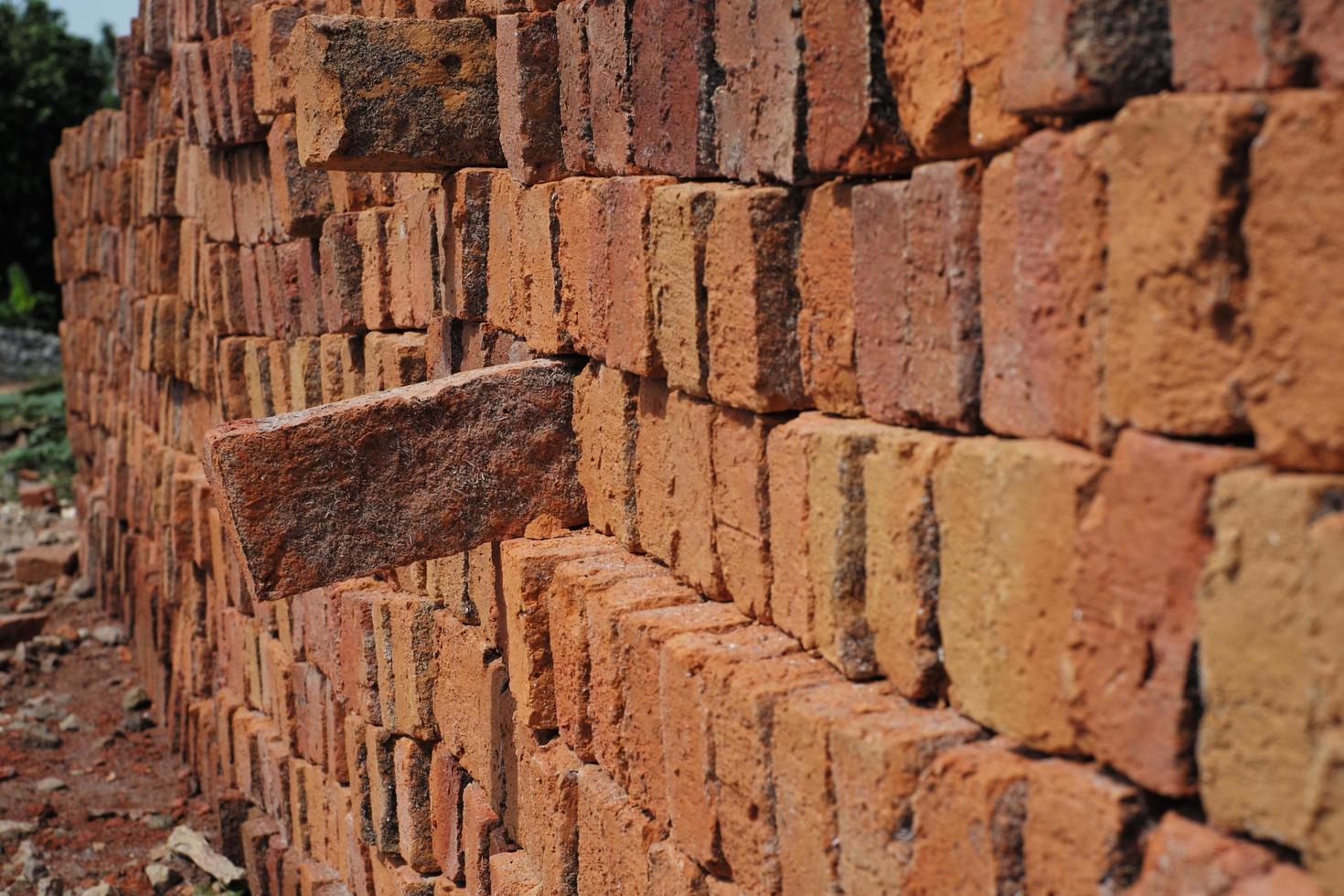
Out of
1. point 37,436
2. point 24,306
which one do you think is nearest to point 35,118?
point 24,306

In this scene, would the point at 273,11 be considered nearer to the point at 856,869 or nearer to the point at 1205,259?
the point at 856,869

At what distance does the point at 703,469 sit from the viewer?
4.14 meters

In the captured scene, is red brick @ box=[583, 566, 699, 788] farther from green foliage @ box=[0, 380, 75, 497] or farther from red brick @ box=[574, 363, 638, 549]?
green foliage @ box=[0, 380, 75, 497]

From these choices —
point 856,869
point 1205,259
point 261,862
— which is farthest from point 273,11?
point 1205,259

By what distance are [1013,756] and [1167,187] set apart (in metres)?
1.00

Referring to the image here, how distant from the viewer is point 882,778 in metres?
3.08

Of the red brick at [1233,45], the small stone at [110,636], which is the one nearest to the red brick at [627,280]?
the red brick at [1233,45]

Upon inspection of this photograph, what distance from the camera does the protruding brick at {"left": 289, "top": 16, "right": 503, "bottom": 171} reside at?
5.54 metres

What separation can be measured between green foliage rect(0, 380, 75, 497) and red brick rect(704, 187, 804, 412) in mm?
18550

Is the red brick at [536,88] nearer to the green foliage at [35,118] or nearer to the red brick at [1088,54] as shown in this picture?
the red brick at [1088,54]

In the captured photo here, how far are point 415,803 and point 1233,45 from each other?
16.5ft

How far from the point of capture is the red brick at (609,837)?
4383 mm

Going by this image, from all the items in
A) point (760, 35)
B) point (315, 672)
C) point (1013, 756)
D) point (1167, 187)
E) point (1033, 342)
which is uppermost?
point (760, 35)

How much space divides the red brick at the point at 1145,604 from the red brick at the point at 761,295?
1.19 meters
